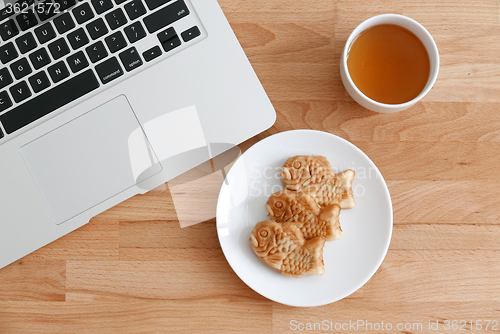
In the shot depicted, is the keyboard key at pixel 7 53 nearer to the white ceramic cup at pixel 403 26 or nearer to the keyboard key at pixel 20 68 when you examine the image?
the keyboard key at pixel 20 68

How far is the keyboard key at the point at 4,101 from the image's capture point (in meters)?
0.56

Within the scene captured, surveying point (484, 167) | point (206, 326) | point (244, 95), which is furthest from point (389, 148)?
point (206, 326)

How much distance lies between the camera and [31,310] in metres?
0.67

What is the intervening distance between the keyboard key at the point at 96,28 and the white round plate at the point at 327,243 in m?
0.29

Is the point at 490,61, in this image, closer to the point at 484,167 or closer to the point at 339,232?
the point at 484,167

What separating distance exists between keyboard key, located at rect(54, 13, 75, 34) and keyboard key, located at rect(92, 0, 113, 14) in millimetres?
42

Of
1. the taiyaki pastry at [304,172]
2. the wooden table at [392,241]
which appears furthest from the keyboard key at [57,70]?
the taiyaki pastry at [304,172]

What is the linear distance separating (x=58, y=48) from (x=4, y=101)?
0.37 feet

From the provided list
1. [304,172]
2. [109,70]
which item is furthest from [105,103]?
[304,172]

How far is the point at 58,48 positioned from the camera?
568 mm

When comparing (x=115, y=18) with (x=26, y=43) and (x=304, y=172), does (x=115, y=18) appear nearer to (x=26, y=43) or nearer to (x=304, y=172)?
(x=26, y=43)

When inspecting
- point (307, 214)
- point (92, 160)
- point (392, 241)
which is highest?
point (92, 160)

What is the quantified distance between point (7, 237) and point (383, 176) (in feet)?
2.09

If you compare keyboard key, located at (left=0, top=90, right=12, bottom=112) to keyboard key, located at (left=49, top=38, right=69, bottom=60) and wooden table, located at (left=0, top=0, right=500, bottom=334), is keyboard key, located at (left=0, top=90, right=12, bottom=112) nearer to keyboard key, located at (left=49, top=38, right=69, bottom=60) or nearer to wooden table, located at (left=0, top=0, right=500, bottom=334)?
keyboard key, located at (left=49, top=38, right=69, bottom=60)
